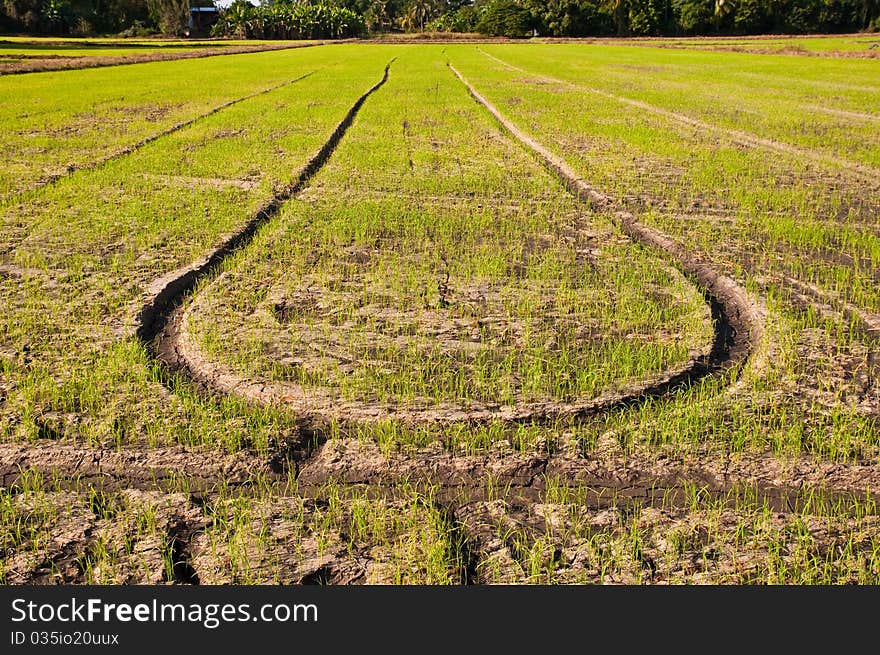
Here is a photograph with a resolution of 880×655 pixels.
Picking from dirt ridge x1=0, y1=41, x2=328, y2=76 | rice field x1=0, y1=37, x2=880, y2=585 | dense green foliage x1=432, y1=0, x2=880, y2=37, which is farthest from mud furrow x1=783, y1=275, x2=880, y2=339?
dense green foliage x1=432, y1=0, x2=880, y2=37

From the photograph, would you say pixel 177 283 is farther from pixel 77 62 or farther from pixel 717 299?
pixel 77 62

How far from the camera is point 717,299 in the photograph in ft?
17.9

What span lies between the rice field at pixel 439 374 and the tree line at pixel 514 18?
72.5m

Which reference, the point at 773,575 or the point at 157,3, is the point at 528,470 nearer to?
the point at 773,575

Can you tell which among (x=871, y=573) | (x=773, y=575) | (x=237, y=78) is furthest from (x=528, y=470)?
(x=237, y=78)

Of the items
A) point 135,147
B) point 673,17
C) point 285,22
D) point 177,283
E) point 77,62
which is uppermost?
point 285,22

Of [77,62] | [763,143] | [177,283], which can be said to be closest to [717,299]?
[177,283]

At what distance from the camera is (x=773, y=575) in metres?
2.57

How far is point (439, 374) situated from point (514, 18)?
81386 mm

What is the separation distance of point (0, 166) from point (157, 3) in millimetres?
85789

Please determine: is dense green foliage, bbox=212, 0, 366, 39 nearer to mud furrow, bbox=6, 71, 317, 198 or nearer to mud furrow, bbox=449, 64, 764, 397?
mud furrow, bbox=6, 71, 317, 198

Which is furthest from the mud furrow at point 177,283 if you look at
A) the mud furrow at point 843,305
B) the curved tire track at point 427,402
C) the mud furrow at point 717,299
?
the mud furrow at point 843,305

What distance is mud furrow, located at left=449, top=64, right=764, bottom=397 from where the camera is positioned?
4.45m

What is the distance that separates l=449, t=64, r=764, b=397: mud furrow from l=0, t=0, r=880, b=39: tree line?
74690 millimetres
